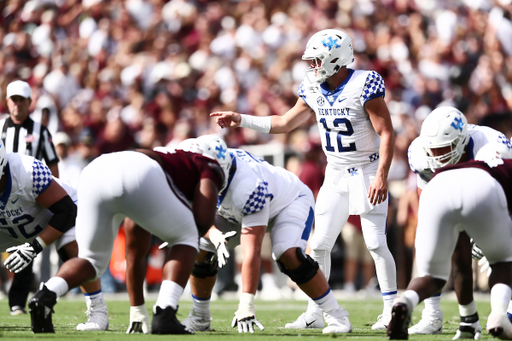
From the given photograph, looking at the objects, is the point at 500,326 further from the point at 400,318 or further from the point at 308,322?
the point at 308,322

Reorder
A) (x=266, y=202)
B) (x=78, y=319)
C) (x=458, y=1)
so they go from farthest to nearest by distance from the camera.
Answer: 1. (x=458, y=1)
2. (x=78, y=319)
3. (x=266, y=202)

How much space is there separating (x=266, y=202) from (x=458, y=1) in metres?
10.7

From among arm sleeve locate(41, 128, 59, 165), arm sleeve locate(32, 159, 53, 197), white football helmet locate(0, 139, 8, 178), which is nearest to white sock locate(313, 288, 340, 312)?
arm sleeve locate(32, 159, 53, 197)

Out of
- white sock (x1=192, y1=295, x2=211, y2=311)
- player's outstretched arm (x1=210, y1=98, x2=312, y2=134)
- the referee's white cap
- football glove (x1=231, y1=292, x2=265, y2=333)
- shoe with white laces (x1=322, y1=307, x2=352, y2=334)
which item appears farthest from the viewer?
the referee's white cap

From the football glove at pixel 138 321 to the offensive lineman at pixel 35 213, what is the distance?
56 centimetres

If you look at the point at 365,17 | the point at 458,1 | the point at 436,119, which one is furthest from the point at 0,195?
the point at 458,1

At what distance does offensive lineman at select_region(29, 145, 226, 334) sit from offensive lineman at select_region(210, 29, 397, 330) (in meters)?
1.61

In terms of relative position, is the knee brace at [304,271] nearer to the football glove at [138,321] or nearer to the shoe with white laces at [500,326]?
the football glove at [138,321]

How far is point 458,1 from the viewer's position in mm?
14516

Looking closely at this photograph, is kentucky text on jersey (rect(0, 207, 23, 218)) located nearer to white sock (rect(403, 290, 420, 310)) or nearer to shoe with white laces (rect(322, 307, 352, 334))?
shoe with white laces (rect(322, 307, 352, 334))

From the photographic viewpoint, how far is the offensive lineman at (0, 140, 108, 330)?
5316 mm

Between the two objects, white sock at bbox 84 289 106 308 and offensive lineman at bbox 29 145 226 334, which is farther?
white sock at bbox 84 289 106 308

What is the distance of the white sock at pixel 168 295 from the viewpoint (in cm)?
434

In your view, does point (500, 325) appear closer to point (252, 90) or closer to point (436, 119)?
point (436, 119)
